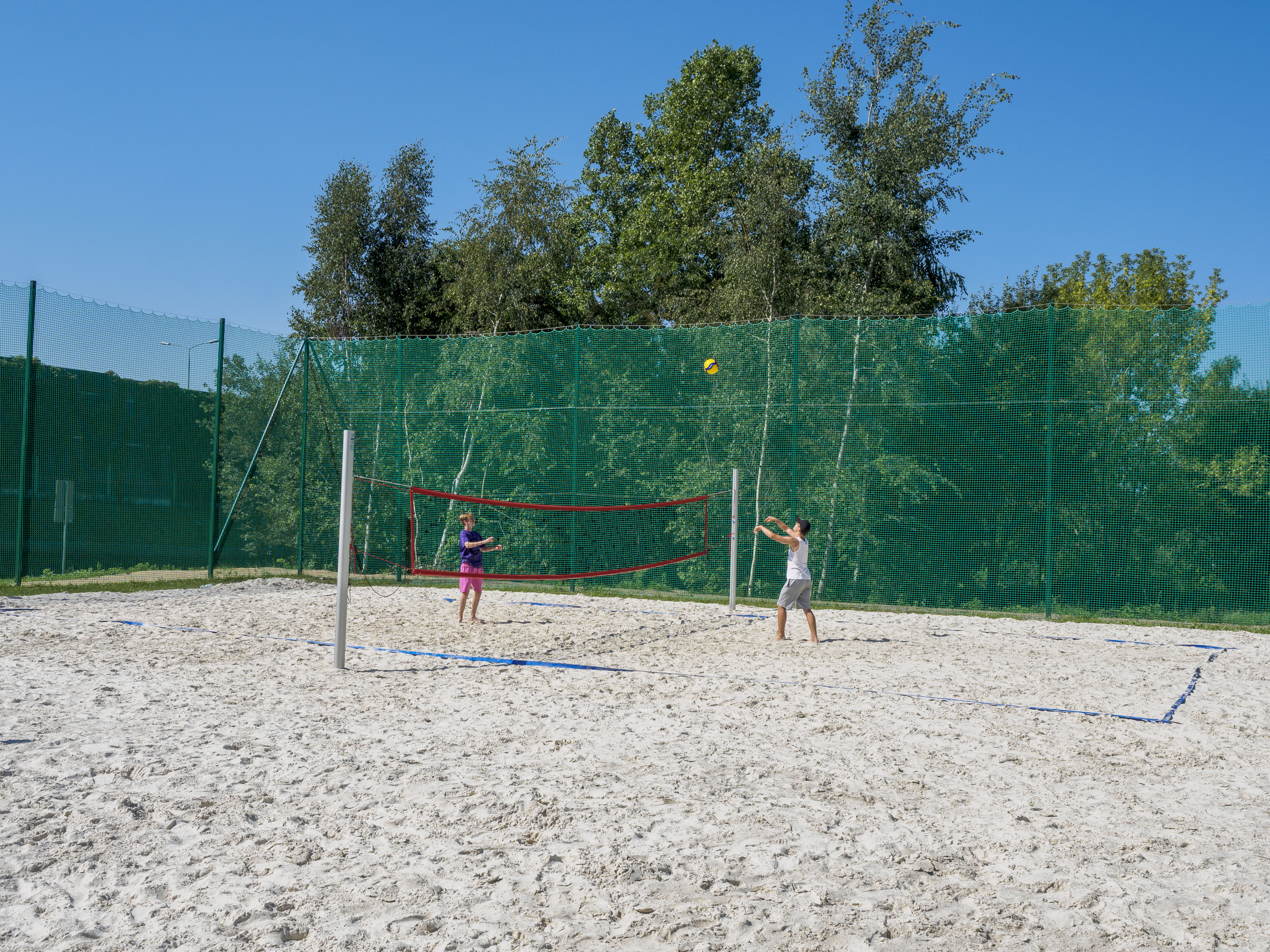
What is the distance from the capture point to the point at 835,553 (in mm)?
11594

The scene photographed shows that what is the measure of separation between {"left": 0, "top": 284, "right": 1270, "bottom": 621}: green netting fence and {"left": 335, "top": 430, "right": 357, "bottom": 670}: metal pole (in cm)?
589

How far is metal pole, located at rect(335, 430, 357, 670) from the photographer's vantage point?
21.4ft

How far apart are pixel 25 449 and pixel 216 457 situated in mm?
2320

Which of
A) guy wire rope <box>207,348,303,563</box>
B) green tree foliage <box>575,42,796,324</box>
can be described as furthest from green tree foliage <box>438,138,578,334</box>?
guy wire rope <box>207,348,303,563</box>

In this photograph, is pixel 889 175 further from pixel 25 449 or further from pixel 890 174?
pixel 25 449

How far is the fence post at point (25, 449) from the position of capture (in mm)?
10711

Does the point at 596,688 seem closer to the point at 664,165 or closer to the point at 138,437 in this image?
the point at 138,437

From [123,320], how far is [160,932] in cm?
1059

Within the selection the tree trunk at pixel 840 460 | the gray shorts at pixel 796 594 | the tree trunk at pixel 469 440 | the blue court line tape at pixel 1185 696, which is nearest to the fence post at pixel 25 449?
the tree trunk at pixel 469 440

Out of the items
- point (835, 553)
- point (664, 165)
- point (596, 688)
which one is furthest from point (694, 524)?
point (664, 165)

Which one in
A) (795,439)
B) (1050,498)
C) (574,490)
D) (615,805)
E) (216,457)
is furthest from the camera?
(216,457)

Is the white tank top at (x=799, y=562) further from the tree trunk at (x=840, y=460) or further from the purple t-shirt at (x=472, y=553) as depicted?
the tree trunk at (x=840, y=460)

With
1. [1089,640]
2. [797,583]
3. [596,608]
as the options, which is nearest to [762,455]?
[596,608]

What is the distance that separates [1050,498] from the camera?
10.7m
